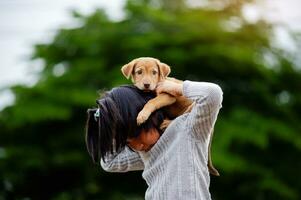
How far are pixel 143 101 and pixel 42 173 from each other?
12981mm

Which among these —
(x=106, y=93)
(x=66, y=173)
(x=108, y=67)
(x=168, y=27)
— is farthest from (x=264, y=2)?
(x=106, y=93)

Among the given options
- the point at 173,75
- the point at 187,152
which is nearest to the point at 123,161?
the point at 187,152

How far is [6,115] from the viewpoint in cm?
1684

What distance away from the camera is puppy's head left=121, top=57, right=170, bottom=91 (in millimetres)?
3602

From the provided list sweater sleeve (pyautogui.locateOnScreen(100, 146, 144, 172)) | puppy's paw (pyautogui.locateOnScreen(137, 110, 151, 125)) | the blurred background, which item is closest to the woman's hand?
puppy's paw (pyautogui.locateOnScreen(137, 110, 151, 125))

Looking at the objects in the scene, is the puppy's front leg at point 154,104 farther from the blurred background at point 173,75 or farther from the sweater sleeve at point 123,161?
the blurred background at point 173,75

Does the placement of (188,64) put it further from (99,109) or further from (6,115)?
(99,109)

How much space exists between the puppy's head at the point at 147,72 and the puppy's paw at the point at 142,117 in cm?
12

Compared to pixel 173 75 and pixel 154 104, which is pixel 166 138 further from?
pixel 173 75

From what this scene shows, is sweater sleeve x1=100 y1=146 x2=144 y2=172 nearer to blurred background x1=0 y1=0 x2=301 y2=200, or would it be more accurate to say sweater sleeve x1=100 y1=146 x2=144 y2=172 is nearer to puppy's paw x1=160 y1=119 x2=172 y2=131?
puppy's paw x1=160 y1=119 x2=172 y2=131

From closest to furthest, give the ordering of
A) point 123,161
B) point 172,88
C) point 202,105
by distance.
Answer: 1. point 202,105
2. point 172,88
3. point 123,161

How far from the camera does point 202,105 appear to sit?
11.3 ft

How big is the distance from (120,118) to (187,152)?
257 millimetres

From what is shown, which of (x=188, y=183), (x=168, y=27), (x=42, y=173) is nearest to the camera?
(x=188, y=183)
